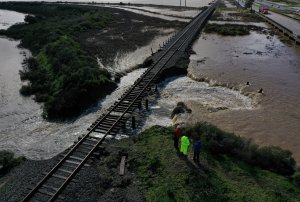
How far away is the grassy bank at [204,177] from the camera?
14.4m

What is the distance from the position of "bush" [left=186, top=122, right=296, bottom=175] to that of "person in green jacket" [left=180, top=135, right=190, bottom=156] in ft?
6.55

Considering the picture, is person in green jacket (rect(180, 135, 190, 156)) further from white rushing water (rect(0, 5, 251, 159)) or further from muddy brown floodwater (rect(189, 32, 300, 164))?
muddy brown floodwater (rect(189, 32, 300, 164))

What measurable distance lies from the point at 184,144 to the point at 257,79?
20.8 m

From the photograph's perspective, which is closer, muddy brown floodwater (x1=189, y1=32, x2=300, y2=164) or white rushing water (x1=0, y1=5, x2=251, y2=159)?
white rushing water (x1=0, y1=5, x2=251, y2=159)

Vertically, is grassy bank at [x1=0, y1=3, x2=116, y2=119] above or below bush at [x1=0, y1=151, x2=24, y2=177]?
above

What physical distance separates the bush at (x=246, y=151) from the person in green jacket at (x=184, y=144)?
1995 millimetres

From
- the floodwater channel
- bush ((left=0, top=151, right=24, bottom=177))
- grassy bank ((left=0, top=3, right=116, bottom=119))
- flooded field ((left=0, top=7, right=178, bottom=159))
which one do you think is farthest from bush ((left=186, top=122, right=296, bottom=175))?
grassy bank ((left=0, top=3, right=116, bottom=119))

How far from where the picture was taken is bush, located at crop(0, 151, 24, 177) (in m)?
17.3

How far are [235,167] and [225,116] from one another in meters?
8.86

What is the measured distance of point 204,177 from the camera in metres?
15.4

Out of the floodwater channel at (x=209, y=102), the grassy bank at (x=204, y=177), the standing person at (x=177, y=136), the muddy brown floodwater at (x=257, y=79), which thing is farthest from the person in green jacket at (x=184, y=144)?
the muddy brown floodwater at (x=257, y=79)

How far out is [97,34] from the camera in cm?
5944

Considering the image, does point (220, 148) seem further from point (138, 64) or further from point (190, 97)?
point (138, 64)

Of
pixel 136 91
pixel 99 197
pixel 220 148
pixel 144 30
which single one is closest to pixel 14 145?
pixel 99 197
